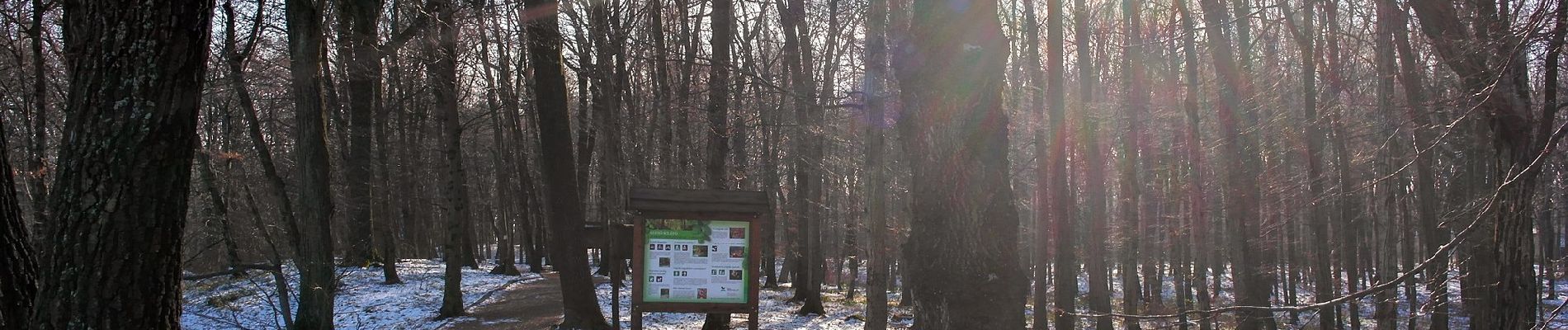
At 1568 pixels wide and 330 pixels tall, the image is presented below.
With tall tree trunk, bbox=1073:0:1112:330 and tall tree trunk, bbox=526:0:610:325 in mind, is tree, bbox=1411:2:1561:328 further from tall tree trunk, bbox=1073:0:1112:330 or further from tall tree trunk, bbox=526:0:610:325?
tall tree trunk, bbox=526:0:610:325

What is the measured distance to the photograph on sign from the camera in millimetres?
8172

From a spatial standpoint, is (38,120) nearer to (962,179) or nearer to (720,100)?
(720,100)

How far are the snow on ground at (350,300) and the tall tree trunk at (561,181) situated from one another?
2.47 m

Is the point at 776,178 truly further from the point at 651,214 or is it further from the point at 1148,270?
the point at 651,214

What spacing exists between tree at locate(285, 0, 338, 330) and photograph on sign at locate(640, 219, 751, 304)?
3355 mm

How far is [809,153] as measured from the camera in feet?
63.3

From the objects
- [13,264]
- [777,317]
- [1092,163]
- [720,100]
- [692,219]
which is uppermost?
[720,100]

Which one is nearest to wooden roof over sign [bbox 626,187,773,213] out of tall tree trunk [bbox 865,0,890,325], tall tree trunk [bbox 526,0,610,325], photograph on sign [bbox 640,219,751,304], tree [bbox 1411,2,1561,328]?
photograph on sign [bbox 640,219,751,304]

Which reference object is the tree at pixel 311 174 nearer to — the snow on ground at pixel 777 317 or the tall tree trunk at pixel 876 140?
the snow on ground at pixel 777 317

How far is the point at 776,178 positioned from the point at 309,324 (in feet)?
48.3

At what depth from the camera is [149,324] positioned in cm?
417

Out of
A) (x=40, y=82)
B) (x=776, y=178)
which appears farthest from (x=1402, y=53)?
(x=40, y=82)

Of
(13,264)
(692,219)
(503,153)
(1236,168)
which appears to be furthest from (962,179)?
(503,153)

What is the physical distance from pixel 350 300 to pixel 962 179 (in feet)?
42.0
